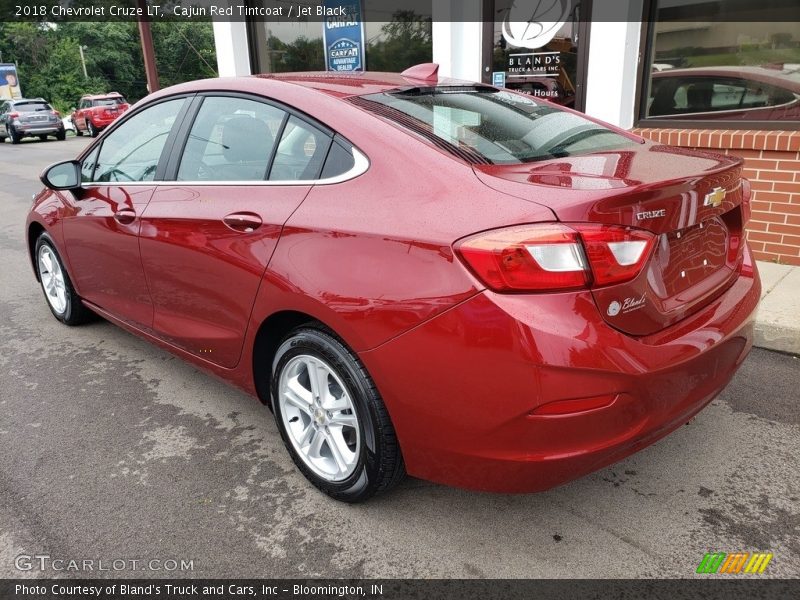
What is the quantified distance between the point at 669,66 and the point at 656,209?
4614mm

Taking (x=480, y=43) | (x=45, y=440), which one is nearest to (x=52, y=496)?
(x=45, y=440)

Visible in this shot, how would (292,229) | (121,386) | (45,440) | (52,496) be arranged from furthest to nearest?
(121,386) → (45,440) → (52,496) → (292,229)

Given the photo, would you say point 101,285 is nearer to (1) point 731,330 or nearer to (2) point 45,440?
(2) point 45,440

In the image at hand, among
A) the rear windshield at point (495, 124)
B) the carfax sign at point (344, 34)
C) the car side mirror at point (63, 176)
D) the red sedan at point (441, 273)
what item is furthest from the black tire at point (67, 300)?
the carfax sign at point (344, 34)

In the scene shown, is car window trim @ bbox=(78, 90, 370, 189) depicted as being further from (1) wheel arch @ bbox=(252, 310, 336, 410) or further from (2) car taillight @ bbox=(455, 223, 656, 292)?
(2) car taillight @ bbox=(455, 223, 656, 292)

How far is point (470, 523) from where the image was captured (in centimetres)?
239

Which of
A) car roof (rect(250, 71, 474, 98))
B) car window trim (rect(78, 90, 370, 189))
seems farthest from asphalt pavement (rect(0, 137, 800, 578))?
car roof (rect(250, 71, 474, 98))

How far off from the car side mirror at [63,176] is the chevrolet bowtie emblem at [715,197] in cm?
328

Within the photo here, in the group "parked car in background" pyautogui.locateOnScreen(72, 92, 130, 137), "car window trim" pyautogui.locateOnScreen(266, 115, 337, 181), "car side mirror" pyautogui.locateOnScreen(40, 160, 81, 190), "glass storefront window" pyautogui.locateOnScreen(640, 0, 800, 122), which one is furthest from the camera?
"parked car in background" pyautogui.locateOnScreen(72, 92, 130, 137)

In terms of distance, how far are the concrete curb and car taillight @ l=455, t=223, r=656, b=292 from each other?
2.54 meters

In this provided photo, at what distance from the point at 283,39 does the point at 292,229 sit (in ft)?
26.9

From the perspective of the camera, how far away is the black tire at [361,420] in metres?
2.19

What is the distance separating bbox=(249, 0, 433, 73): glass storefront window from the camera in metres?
7.98

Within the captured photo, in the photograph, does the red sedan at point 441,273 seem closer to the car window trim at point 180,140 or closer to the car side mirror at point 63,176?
the car window trim at point 180,140
